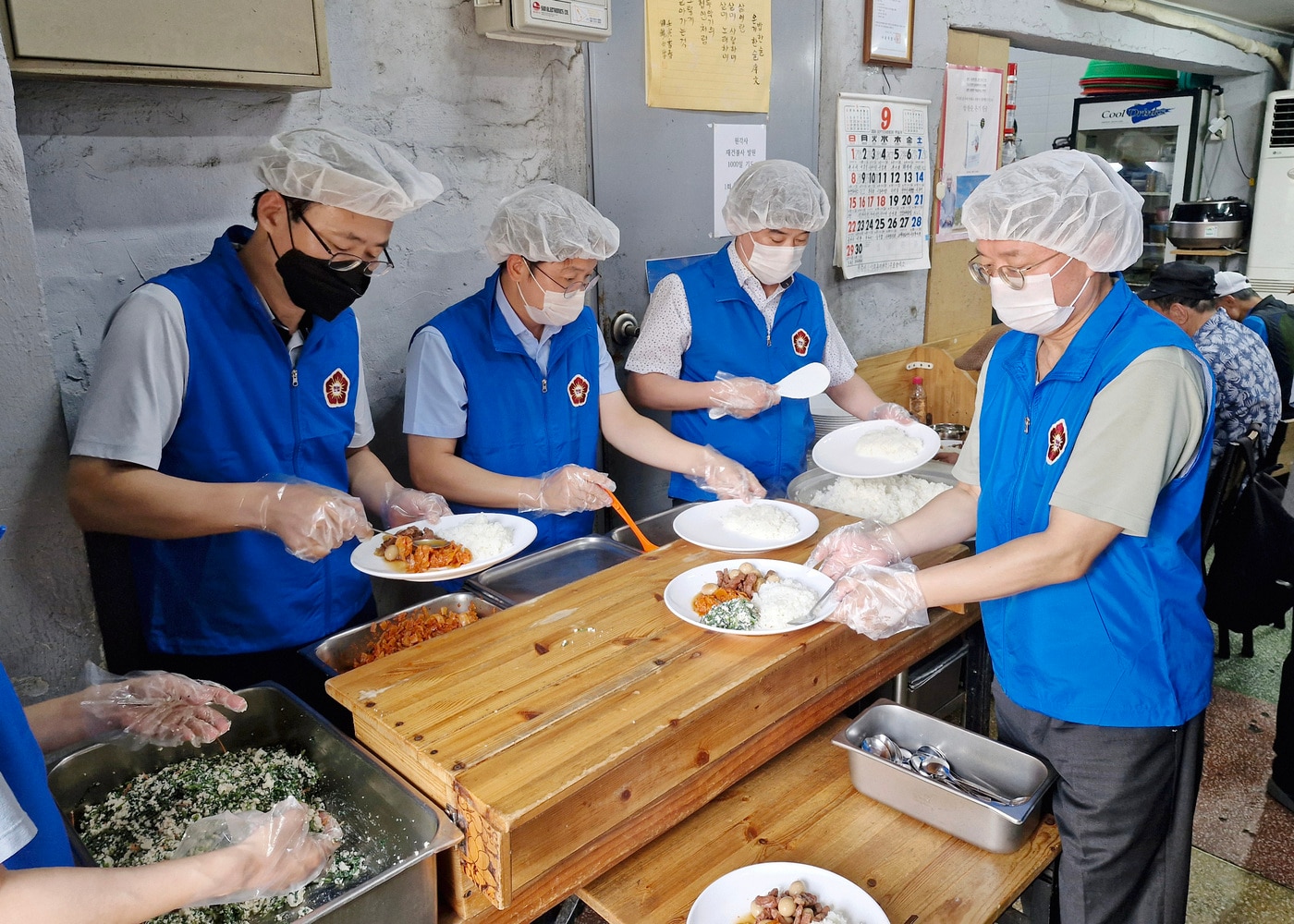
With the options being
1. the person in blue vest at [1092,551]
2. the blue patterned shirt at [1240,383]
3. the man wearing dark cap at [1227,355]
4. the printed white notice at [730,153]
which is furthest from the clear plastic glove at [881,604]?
the blue patterned shirt at [1240,383]

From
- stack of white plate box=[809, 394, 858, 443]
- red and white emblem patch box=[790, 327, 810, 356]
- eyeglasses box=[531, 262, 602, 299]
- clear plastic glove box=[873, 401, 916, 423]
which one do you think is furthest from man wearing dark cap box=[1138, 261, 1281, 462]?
eyeglasses box=[531, 262, 602, 299]

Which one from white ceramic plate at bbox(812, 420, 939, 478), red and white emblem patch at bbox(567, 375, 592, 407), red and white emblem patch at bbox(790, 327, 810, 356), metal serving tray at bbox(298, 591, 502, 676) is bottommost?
metal serving tray at bbox(298, 591, 502, 676)

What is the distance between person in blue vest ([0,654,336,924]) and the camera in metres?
0.88

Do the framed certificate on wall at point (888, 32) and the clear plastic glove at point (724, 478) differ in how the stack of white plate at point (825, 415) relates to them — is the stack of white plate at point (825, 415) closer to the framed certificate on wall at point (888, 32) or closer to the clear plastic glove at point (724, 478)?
the clear plastic glove at point (724, 478)

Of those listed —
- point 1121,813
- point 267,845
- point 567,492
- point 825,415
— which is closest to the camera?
point 267,845

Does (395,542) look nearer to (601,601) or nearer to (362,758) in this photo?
(601,601)

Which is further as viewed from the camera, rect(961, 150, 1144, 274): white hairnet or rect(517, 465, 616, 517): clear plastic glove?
rect(517, 465, 616, 517): clear plastic glove

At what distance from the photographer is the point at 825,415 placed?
3838 millimetres

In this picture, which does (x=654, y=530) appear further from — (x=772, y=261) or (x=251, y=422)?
(x=251, y=422)

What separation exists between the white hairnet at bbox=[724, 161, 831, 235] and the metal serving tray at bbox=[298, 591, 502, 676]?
155cm

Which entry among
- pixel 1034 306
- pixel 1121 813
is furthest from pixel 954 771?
pixel 1034 306

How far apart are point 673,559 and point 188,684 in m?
1.05

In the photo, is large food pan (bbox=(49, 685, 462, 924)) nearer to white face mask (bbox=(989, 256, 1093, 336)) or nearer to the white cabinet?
the white cabinet

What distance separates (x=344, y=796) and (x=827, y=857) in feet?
2.83
